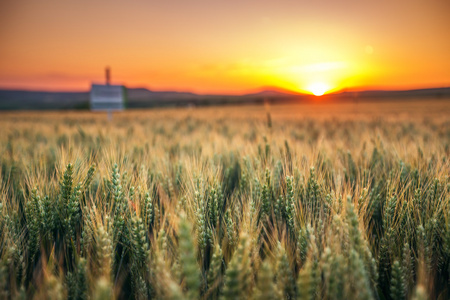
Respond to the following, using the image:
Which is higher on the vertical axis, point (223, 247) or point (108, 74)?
point (108, 74)

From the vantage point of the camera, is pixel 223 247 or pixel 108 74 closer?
pixel 223 247

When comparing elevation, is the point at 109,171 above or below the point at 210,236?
above

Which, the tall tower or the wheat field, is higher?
the tall tower

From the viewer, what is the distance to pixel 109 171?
1.59 m

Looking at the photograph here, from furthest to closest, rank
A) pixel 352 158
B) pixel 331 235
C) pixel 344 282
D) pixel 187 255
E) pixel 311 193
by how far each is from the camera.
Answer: pixel 352 158 → pixel 311 193 → pixel 331 235 → pixel 344 282 → pixel 187 255

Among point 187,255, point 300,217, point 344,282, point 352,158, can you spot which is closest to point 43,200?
point 187,255

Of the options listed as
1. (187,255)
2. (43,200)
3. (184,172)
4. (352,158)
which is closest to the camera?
(187,255)

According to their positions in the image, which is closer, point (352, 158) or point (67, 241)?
point (67, 241)

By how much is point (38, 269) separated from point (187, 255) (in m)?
0.96

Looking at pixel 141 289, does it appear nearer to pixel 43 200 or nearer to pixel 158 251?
pixel 158 251

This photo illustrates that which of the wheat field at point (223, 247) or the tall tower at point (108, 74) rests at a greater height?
the tall tower at point (108, 74)

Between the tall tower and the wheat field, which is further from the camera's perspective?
the tall tower

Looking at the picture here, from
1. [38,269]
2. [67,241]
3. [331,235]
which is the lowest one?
[38,269]

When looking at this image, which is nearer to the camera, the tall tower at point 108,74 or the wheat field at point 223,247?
the wheat field at point 223,247
